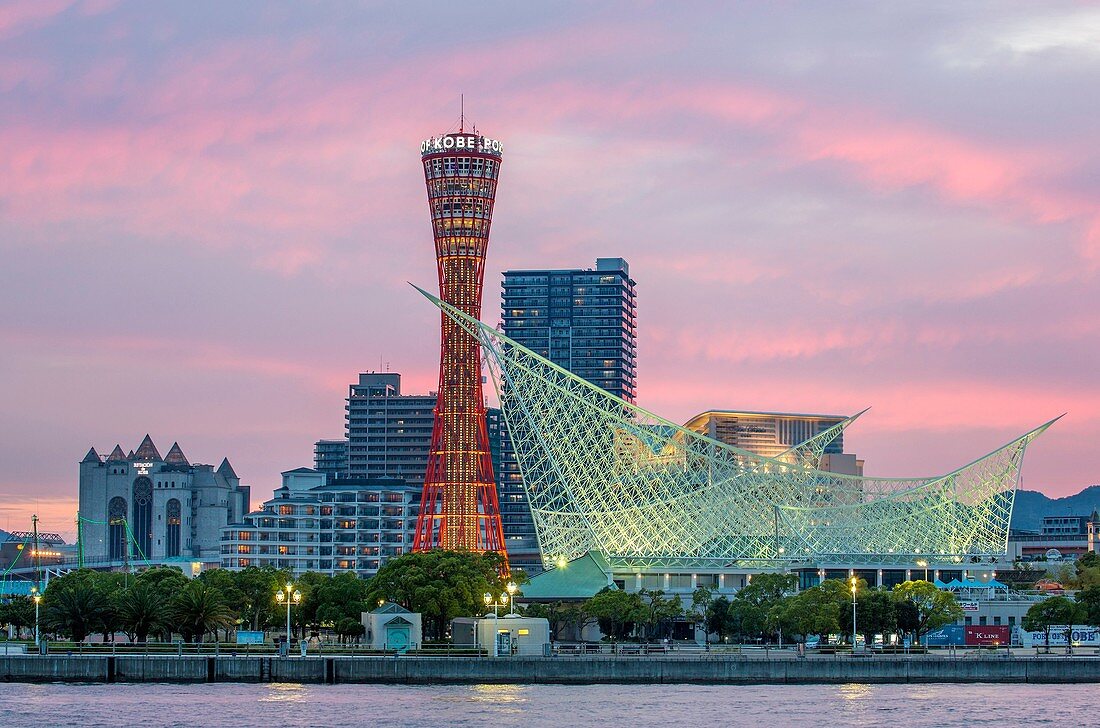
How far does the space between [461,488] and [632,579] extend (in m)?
20.2

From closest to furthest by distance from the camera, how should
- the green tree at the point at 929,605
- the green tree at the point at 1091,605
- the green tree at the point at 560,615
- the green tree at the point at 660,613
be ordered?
the green tree at the point at 929,605, the green tree at the point at 1091,605, the green tree at the point at 660,613, the green tree at the point at 560,615

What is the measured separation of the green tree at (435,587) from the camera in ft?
396

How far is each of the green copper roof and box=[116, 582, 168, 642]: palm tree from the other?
142ft

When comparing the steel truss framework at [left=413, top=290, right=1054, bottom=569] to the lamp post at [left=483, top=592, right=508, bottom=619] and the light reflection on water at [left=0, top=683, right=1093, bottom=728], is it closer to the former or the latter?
the lamp post at [left=483, top=592, right=508, bottom=619]

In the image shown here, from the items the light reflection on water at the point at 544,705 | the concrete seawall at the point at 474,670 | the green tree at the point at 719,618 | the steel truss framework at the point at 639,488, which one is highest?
the steel truss framework at the point at 639,488

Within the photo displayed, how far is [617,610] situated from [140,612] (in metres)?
37.5

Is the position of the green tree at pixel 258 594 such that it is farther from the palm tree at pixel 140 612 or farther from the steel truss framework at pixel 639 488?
the steel truss framework at pixel 639 488

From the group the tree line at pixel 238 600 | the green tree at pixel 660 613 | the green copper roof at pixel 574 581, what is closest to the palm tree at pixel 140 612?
the tree line at pixel 238 600

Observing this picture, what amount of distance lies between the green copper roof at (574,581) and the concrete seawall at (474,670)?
4455 cm

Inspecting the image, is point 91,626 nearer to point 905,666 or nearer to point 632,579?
point 905,666

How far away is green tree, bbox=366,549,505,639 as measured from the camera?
121 m

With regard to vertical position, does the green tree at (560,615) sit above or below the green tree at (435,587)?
below

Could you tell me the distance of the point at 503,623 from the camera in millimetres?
110812

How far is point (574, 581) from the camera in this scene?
15175cm
